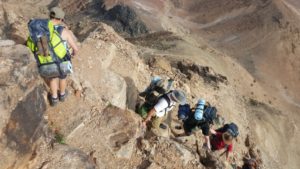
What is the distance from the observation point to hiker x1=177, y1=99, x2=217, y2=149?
13.2m

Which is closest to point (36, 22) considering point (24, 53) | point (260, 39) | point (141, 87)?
point (24, 53)

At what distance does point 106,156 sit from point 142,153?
104 centimetres

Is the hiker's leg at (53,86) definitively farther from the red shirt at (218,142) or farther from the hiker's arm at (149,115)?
the red shirt at (218,142)

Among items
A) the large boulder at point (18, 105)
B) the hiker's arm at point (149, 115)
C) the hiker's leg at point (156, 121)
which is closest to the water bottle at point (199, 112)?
the hiker's leg at point (156, 121)

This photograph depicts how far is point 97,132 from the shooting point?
37.0 ft

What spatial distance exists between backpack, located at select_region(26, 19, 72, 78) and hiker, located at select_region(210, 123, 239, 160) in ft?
18.6

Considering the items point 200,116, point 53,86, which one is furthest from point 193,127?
point 53,86

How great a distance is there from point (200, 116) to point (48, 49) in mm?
5107

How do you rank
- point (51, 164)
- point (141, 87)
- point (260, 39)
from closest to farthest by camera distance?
1. point (51, 164)
2. point (141, 87)
3. point (260, 39)

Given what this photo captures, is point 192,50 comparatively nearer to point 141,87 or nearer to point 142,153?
point 141,87

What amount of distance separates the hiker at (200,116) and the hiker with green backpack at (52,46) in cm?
424

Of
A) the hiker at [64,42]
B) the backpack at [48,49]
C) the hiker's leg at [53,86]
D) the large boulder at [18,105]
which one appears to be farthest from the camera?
the hiker's leg at [53,86]

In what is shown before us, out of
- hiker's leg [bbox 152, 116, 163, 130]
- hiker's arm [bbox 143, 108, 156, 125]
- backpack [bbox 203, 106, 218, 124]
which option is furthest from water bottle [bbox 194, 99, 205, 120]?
hiker's arm [bbox 143, 108, 156, 125]

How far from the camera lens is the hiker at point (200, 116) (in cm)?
1317
